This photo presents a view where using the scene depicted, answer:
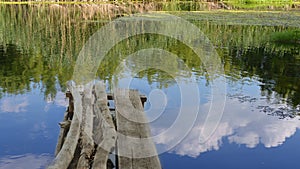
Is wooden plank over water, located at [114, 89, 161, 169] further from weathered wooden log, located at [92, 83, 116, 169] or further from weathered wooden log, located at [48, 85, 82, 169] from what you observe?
weathered wooden log, located at [48, 85, 82, 169]

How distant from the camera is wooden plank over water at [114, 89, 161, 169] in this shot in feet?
13.8

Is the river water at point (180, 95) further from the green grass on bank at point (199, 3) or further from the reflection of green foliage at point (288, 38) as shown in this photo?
the green grass on bank at point (199, 3)

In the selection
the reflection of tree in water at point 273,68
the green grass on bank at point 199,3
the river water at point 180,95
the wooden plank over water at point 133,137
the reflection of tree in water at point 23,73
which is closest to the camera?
the wooden plank over water at point 133,137

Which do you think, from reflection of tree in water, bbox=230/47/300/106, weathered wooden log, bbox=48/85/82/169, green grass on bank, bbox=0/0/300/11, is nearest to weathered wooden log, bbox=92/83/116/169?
weathered wooden log, bbox=48/85/82/169

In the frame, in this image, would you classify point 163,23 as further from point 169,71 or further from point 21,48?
point 169,71

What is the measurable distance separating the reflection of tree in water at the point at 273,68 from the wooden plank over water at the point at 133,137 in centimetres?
448

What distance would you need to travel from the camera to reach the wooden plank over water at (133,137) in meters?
4.20

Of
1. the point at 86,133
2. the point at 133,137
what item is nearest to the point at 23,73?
the point at 86,133

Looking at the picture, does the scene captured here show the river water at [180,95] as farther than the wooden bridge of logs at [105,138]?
Yes

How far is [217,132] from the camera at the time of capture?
7203mm

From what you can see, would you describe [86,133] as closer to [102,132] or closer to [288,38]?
[102,132]

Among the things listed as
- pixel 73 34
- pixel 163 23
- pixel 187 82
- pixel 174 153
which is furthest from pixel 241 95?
pixel 163 23

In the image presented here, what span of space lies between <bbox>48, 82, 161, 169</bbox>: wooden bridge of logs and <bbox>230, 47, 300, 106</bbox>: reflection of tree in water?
15.9 ft

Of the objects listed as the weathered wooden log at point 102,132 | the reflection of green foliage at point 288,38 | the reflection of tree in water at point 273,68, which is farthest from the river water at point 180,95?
the weathered wooden log at point 102,132
